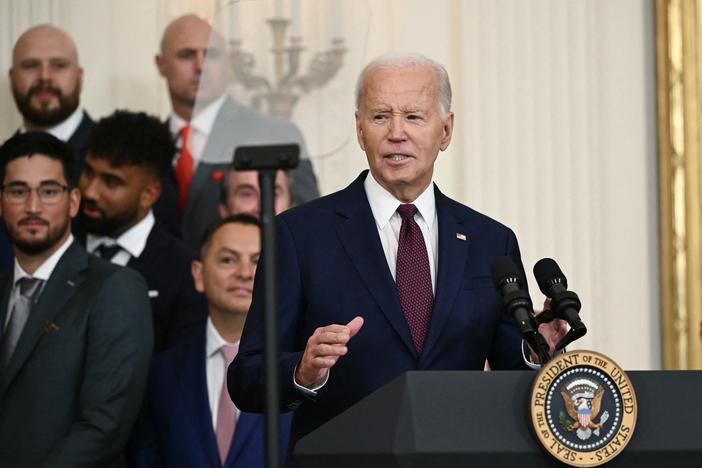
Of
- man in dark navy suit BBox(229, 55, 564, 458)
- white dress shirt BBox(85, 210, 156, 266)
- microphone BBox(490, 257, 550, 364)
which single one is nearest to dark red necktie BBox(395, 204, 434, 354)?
man in dark navy suit BBox(229, 55, 564, 458)

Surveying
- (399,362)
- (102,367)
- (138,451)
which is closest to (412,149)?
(399,362)

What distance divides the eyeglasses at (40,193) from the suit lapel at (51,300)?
18 cm

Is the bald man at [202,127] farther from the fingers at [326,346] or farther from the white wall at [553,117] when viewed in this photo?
the fingers at [326,346]

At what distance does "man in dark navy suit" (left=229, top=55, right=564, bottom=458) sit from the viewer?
274cm

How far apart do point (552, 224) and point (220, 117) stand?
1.52 meters

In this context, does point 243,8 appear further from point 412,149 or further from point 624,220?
point 412,149

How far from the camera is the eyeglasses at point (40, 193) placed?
4617 mm

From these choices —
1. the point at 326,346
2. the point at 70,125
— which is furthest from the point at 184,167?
the point at 326,346

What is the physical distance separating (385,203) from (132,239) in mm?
2692

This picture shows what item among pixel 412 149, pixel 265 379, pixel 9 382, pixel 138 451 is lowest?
pixel 138 451

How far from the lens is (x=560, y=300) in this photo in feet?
7.86

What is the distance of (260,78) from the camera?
5.70 meters

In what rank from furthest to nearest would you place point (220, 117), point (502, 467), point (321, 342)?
point (220, 117)
point (321, 342)
point (502, 467)

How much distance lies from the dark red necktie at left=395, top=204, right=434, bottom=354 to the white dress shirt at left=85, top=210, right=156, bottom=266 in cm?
267
